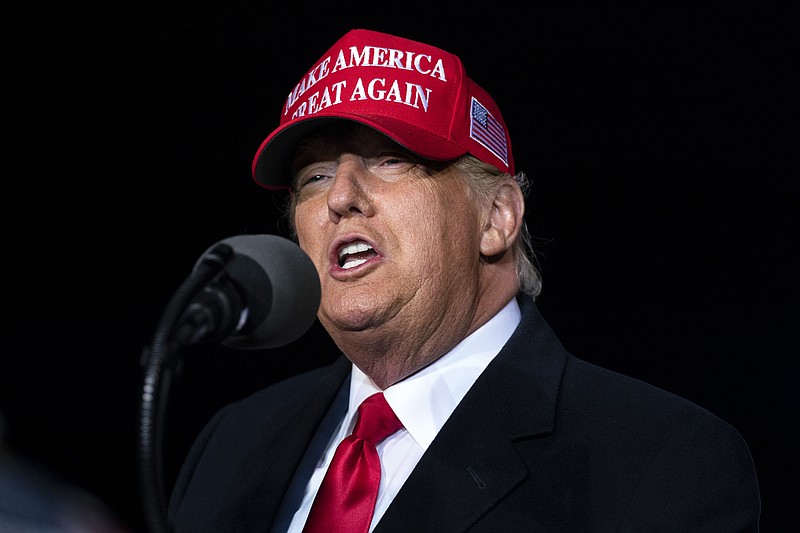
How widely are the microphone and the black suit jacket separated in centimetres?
50

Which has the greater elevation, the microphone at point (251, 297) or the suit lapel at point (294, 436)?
the microphone at point (251, 297)

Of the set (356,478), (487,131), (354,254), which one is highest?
(487,131)

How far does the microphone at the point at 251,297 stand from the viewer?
94 cm

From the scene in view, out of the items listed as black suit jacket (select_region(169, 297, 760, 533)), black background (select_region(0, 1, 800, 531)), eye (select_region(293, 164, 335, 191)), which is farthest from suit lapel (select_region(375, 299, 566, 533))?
black background (select_region(0, 1, 800, 531))

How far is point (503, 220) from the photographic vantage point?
186 cm

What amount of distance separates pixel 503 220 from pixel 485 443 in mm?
496

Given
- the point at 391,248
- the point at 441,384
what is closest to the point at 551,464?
the point at 441,384

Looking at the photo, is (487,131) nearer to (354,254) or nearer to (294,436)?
(354,254)

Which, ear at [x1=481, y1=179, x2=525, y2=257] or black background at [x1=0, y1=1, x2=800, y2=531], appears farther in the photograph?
black background at [x1=0, y1=1, x2=800, y2=531]

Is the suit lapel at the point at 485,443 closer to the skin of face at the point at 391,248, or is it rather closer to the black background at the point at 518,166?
the skin of face at the point at 391,248

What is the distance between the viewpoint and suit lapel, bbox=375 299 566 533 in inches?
57.8

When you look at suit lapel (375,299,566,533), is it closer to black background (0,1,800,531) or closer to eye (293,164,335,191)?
eye (293,164,335,191)

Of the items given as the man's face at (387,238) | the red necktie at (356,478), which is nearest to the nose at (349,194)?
the man's face at (387,238)

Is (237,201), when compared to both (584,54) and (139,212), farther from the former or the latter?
(584,54)
